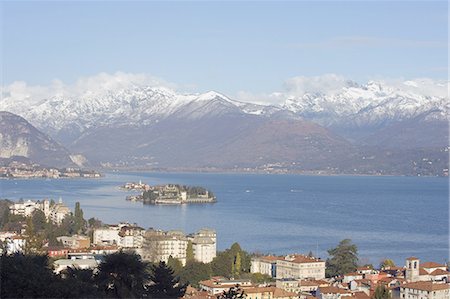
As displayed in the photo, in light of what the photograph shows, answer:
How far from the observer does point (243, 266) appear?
14539 mm

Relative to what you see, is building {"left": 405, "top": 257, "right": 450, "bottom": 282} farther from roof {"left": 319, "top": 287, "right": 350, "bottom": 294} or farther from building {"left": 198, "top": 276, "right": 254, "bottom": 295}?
building {"left": 198, "top": 276, "right": 254, "bottom": 295}

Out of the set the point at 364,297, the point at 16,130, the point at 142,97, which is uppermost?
the point at 142,97

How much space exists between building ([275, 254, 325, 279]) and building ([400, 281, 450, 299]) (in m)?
2.71

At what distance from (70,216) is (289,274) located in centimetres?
889

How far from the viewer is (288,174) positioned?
72.9 m

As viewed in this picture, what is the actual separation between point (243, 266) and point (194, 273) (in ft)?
4.73

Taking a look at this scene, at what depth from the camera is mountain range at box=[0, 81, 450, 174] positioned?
76.0 meters

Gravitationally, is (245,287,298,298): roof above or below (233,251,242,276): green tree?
below

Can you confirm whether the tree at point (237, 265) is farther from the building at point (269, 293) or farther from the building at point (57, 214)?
the building at point (57, 214)

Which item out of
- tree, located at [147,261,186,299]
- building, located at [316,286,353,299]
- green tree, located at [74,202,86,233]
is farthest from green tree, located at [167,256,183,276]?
green tree, located at [74,202,86,233]

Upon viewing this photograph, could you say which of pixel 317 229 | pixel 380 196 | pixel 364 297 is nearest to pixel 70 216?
pixel 317 229

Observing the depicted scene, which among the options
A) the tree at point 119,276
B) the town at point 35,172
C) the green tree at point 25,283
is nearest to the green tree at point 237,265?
the tree at point 119,276

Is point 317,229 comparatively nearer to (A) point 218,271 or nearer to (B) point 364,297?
(A) point 218,271

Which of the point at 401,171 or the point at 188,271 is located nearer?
the point at 188,271
